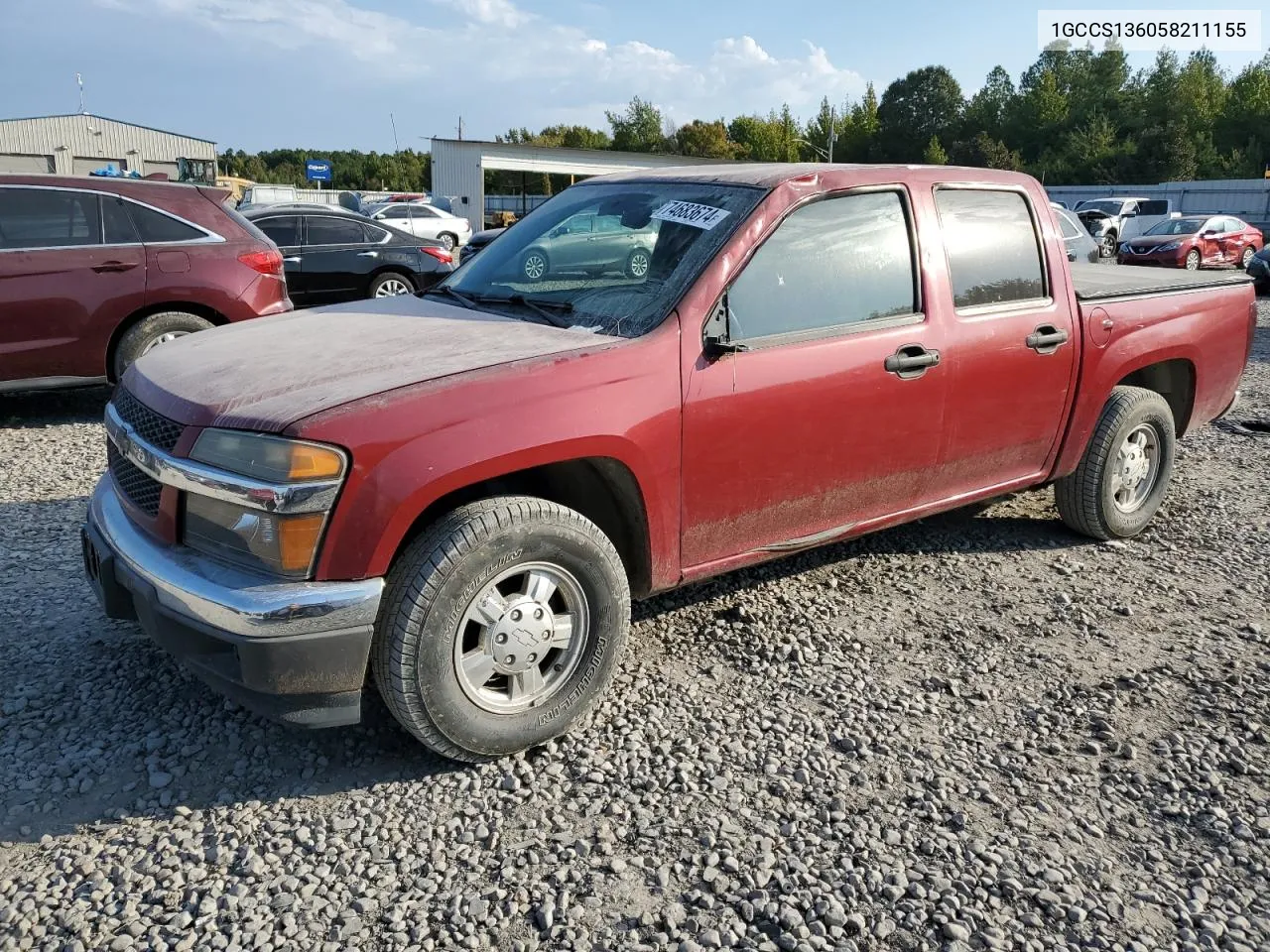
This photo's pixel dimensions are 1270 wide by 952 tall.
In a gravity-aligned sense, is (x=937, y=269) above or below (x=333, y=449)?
above

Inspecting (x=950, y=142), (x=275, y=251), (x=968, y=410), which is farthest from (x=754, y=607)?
(x=950, y=142)

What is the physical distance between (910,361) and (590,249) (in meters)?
1.32

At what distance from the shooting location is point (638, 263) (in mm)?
3525

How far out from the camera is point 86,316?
6.66m

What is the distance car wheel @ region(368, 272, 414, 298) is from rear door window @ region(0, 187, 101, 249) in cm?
488

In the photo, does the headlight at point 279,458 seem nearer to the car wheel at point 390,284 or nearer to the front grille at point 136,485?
the front grille at point 136,485

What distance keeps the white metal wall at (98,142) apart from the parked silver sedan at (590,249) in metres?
56.8

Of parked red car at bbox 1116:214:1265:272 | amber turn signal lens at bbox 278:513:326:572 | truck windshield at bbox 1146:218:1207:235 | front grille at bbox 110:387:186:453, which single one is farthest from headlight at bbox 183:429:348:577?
truck windshield at bbox 1146:218:1207:235

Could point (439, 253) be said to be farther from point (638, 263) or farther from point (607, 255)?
point (638, 263)

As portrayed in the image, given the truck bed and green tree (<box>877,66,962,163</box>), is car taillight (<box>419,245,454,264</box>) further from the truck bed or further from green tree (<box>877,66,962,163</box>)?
green tree (<box>877,66,962,163</box>)

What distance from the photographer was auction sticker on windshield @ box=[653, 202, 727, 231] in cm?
344

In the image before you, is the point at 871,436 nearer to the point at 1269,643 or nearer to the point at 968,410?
the point at 968,410

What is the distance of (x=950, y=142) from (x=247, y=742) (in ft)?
271

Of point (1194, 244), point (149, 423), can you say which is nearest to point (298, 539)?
point (149, 423)
